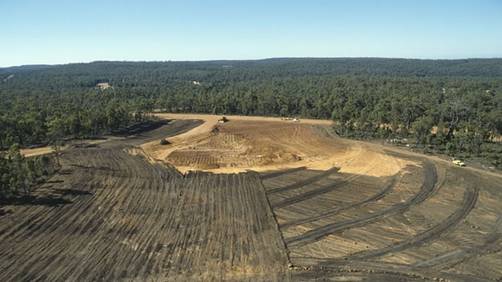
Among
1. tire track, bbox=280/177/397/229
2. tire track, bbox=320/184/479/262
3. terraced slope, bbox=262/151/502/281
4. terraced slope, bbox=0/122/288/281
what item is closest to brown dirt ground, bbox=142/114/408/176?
terraced slope, bbox=262/151/502/281

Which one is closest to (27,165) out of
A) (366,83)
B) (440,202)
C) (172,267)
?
(172,267)

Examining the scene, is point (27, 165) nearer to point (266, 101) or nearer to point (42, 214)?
point (42, 214)

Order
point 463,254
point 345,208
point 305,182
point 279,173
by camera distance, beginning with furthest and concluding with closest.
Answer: point 279,173, point 305,182, point 345,208, point 463,254

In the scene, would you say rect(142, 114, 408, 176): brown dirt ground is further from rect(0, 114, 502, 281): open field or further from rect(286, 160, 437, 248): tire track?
rect(286, 160, 437, 248): tire track

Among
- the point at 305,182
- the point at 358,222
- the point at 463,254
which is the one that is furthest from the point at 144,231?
the point at 463,254

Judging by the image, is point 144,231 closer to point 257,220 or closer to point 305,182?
point 257,220

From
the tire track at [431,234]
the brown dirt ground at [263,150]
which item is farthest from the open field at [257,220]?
the brown dirt ground at [263,150]

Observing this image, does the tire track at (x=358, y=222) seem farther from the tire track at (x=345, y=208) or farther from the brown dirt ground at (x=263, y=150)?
the brown dirt ground at (x=263, y=150)
